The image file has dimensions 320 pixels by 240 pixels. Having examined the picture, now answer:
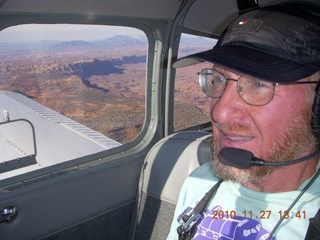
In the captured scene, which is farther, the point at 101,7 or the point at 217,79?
the point at 101,7

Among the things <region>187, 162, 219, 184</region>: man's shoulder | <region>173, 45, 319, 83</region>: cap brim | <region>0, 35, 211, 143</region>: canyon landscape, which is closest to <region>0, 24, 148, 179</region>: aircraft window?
<region>0, 35, 211, 143</region>: canyon landscape

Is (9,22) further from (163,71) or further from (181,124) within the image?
(181,124)

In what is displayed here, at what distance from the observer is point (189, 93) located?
262 cm

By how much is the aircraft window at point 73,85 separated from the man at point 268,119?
0.95 metres

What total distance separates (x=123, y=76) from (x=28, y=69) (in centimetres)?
62

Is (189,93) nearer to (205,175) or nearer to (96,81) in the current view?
(96,81)

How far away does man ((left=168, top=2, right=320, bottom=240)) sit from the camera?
1.23 meters

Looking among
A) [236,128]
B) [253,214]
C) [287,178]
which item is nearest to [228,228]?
[253,214]

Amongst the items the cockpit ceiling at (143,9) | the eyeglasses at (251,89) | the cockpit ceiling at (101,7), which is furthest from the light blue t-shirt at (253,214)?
the cockpit ceiling at (101,7)

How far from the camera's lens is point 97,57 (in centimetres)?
218

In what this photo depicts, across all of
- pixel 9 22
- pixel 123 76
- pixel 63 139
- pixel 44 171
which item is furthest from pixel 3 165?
pixel 123 76

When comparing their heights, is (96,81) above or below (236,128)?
below

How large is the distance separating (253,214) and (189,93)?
136 centimetres

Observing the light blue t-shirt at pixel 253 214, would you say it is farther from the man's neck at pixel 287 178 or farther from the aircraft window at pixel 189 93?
the aircraft window at pixel 189 93
